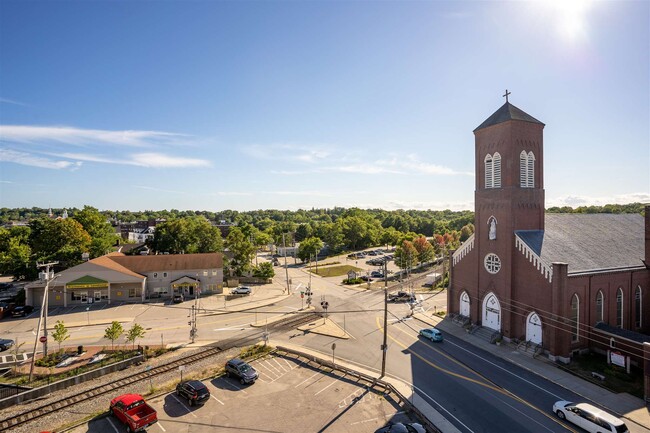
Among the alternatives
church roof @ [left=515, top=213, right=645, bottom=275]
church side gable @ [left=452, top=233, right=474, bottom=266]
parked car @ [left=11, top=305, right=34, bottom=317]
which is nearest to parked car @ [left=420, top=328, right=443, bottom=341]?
church side gable @ [left=452, top=233, right=474, bottom=266]

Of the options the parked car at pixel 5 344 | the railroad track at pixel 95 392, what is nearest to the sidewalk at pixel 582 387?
the railroad track at pixel 95 392

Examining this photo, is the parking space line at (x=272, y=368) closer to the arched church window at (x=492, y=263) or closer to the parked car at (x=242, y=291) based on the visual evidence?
the arched church window at (x=492, y=263)

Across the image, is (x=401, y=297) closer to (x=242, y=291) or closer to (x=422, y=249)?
(x=242, y=291)

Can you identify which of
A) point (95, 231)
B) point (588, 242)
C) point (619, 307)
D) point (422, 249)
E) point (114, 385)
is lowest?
point (114, 385)

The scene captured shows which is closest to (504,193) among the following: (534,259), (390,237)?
(534,259)

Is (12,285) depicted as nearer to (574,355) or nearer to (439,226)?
(574,355)

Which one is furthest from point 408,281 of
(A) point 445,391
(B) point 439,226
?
(B) point 439,226
